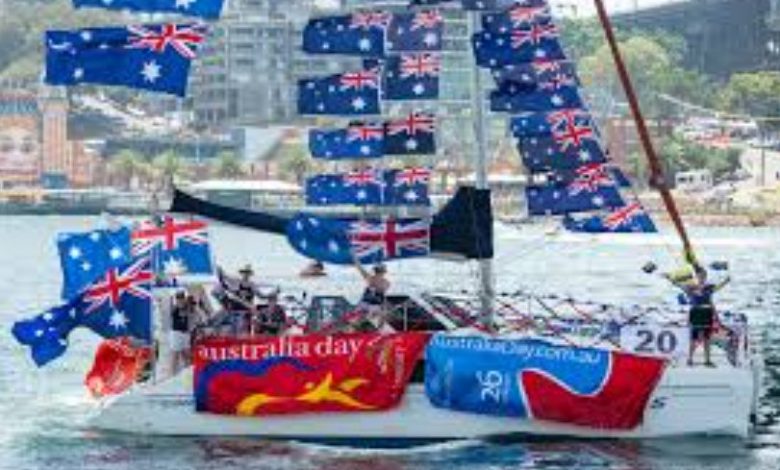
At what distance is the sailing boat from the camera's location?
3703 cm

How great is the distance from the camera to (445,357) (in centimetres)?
3697

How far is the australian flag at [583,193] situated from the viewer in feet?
132

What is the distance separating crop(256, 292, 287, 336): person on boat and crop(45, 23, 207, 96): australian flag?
170 inches

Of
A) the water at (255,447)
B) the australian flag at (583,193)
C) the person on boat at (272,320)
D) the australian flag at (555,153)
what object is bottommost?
the water at (255,447)

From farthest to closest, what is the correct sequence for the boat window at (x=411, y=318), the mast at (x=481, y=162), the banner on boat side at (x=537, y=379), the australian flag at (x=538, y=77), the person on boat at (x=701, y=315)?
the australian flag at (x=538, y=77), the mast at (x=481, y=162), the person on boat at (x=701, y=315), the boat window at (x=411, y=318), the banner on boat side at (x=537, y=379)

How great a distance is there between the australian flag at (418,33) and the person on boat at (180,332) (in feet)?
20.3

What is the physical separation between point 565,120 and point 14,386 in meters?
15.7

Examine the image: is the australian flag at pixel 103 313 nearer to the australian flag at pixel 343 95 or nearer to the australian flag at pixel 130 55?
the australian flag at pixel 130 55

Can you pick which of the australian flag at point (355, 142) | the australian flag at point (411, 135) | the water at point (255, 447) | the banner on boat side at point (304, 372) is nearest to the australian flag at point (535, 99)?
the australian flag at point (411, 135)

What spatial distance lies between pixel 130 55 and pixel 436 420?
28.0ft

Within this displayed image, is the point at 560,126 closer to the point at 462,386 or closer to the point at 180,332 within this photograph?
the point at 462,386

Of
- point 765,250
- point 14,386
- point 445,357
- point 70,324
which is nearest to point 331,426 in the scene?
Answer: point 445,357

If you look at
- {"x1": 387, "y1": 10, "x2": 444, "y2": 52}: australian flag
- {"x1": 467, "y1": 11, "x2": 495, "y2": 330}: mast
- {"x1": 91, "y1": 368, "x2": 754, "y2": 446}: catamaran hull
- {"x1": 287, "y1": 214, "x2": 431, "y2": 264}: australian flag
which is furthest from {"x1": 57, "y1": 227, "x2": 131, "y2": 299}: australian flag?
{"x1": 467, "y1": 11, "x2": 495, "y2": 330}: mast

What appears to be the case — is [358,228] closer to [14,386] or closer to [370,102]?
[370,102]
